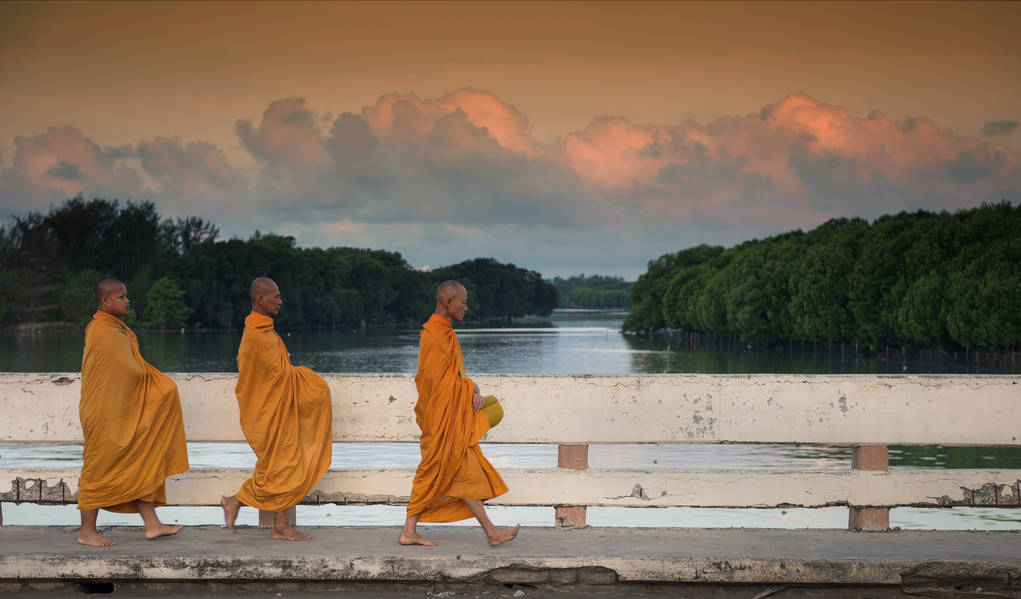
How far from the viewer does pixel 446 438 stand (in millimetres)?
7984

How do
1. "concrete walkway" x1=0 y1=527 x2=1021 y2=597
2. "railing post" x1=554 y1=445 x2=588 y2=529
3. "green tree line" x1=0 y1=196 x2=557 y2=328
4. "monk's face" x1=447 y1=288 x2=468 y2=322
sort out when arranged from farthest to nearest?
"green tree line" x1=0 y1=196 x2=557 y2=328 → "railing post" x1=554 y1=445 x2=588 y2=529 → "monk's face" x1=447 y1=288 x2=468 y2=322 → "concrete walkway" x1=0 y1=527 x2=1021 y2=597

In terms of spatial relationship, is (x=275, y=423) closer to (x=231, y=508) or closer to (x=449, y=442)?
(x=231, y=508)

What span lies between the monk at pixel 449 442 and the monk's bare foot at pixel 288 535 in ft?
2.48

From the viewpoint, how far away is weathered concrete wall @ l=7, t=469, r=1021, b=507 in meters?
8.54

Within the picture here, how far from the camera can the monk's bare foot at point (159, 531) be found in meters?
8.34

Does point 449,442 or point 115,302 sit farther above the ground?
point 115,302

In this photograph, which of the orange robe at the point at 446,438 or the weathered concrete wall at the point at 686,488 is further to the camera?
the weathered concrete wall at the point at 686,488

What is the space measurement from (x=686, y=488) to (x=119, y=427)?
13.3ft

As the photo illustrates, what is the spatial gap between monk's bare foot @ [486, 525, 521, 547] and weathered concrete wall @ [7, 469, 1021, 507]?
289mm

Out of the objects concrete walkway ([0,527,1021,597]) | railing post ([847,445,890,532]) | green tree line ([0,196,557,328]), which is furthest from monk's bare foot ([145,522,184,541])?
green tree line ([0,196,557,328])

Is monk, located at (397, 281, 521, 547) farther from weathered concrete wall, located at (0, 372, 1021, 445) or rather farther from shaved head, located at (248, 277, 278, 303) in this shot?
shaved head, located at (248, 277, 278, 303)

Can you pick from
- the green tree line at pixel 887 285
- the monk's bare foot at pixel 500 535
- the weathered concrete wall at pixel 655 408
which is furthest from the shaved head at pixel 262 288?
the green tree line at pixel 887 285

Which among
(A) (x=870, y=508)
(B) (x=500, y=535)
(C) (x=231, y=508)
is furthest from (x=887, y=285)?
(C) (x=231, y=508)

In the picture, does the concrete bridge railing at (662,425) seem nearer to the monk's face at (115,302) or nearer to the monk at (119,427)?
the monk at (119,427)
